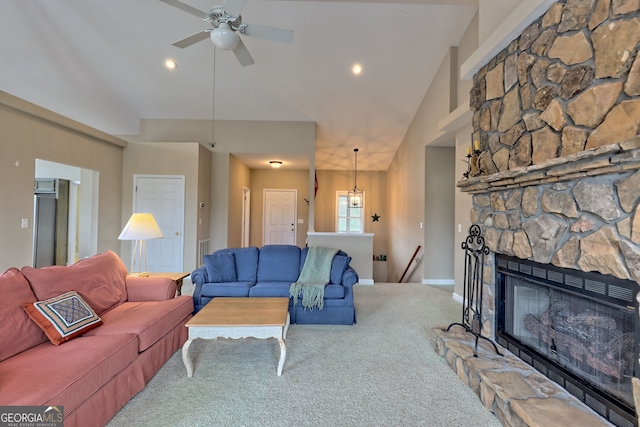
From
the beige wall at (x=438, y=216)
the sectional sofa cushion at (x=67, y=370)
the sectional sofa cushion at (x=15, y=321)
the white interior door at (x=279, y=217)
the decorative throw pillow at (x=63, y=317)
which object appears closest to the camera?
the sectional sofa cushion at (x=67, y=370)

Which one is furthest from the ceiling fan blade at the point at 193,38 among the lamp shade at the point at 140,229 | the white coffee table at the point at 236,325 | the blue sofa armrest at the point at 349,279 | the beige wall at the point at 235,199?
the beige wall at the point at 235,199

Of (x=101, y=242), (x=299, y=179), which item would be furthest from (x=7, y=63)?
(x=299, y=179)

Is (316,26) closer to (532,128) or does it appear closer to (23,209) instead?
(532,128)

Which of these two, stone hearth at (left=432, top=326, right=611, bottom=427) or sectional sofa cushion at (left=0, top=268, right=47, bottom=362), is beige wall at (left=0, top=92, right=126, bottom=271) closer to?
sectional sofa cushion at (left=0, top=268, right=47, bottom=362)

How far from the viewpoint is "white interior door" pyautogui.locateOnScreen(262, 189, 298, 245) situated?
8648 millimetres

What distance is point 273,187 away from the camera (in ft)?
28.5

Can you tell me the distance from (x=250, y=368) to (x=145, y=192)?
15.4 feet

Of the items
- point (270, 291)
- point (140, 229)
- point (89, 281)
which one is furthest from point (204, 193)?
point (89, 281)

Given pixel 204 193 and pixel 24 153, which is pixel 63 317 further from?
pixel 204 193

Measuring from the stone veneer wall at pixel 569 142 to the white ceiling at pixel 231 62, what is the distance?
7.19 ft

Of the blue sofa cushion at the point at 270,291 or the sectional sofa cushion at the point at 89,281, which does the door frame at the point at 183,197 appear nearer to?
the sectional sofa cushion at the point at 89,281

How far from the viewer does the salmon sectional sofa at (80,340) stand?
1.55 meters

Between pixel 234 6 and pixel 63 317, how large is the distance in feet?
9.25

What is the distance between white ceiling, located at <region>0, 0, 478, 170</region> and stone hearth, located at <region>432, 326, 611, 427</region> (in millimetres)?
4030
